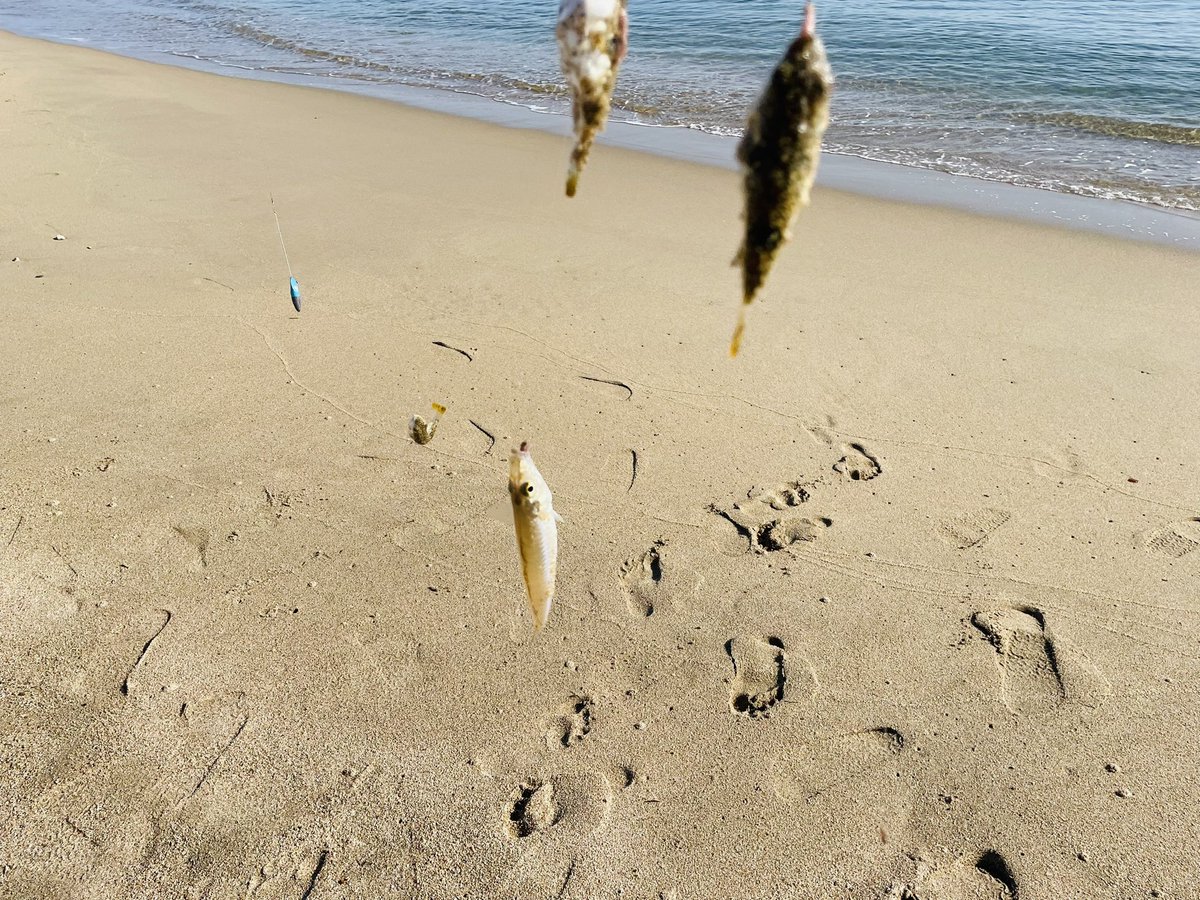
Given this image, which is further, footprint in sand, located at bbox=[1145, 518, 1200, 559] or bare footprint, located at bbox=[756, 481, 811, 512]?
bare footprint, located at bbox=[756, 481, 811, 512]

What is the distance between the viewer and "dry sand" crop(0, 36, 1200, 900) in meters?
3.51

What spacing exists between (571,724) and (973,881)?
5.58 ft

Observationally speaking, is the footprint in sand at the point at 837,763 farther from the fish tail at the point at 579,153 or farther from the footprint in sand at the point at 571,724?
the fish tail at the point at 579,153

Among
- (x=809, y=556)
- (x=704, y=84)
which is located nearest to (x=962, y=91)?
(x=704, y=84)

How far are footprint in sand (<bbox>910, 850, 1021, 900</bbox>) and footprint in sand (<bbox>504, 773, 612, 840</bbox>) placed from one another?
124 centimetres

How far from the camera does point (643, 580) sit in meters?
4.70

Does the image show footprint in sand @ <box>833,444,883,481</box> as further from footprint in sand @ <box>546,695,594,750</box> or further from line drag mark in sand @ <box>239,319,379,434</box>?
line drag mark in sand @ <box>239,319,379,434</box>

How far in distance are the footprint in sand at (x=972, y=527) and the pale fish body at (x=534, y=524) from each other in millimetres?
3147

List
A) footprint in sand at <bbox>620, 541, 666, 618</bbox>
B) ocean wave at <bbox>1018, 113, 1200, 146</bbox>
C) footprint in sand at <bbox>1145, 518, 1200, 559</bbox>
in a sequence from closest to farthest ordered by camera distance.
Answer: footprint in sand at <bbox>620, 541, 666, 618</bbox>
footprint in sand at <bbox>1145, 518, 1200, 559</bbox>
ocean wave at <bbox>1018, 113, 1200, 146</bbox>

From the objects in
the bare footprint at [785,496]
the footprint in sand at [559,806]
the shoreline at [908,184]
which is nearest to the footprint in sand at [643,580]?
the bare footprint at [785,496]

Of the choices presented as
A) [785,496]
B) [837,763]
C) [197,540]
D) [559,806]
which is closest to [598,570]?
[785,496]

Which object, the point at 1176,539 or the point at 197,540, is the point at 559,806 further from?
the point at 1176,539

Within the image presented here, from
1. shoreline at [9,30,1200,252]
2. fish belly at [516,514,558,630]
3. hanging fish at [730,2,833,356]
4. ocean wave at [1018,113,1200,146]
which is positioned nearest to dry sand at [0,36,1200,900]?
shoreline at [9,30,1200,252]

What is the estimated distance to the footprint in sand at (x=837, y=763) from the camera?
3715 mm
